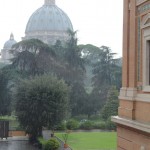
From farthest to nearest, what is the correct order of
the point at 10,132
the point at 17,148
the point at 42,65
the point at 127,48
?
the point at 42,65 < the point at 10,132 < the point at 17,148 < the point at 127,48

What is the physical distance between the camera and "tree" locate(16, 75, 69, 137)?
34812 millimetres

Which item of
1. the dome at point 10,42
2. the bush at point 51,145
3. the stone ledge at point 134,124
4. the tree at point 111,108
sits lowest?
the bush at point 51,145

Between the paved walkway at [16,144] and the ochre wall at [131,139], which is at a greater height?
the ochre wall at [131,139]

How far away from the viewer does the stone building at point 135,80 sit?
998 centimetres

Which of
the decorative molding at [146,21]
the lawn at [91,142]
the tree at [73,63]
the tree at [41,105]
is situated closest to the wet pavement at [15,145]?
the tree at [41,105]

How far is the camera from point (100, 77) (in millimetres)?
67000

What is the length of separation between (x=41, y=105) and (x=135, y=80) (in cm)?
2468

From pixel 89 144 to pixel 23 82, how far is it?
31.3ft

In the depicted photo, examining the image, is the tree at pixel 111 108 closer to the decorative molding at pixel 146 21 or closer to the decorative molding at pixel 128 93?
the decorative molding at pixel 128 93

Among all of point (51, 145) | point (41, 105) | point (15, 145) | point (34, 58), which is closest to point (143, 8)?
point (51, 145)

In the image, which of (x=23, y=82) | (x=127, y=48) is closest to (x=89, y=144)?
(x=23, y=82)

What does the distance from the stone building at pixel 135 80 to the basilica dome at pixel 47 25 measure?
105 m

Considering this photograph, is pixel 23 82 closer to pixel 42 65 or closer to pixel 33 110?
pixel 33 110

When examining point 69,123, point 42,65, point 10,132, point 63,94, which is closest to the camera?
point 63,94
